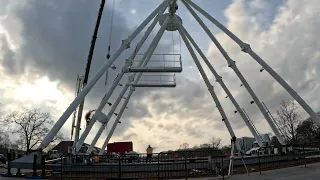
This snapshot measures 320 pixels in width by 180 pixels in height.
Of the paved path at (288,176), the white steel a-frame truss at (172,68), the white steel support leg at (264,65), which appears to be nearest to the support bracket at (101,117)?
the white steel a-frame truss at (172,68)

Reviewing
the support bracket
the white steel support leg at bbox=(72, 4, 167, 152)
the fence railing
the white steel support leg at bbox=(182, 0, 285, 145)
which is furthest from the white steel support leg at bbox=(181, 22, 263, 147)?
the support bracket

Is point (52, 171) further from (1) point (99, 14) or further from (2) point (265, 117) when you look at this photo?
(2) point (265, 117)

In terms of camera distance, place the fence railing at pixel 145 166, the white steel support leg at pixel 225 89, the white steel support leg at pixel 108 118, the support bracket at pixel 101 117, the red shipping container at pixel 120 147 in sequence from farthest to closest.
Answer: the red shipping container at pixel 120 147 → the white steel support leg at pixel 225 89 → the white steel support leg at pixel 108 118 → the support bracket at pixel 101 117 → the fence railing at pixel 145 166

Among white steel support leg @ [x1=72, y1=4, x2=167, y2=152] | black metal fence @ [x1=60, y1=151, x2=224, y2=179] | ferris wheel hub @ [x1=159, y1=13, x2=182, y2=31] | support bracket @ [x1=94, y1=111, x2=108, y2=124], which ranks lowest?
black metal fence @ [x1=60, y1=151, x2=224, y2=179]

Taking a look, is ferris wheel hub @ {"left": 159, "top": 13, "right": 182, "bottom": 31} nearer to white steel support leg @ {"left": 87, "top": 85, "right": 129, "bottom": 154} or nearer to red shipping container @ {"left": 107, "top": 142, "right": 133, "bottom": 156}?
white steel support leg @ {"left": 87, "top": 85, "right": 129, "bottom": 154}

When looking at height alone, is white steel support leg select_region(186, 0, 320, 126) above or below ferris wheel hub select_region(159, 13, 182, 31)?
below

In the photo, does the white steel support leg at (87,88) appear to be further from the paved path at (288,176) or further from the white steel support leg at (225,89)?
the paved path at (288,176)

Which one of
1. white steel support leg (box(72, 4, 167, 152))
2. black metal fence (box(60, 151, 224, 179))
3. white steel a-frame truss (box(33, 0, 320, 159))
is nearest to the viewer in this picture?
black metal fence (box(60, 151, 224, 179))

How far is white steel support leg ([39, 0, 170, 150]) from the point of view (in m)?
22.7

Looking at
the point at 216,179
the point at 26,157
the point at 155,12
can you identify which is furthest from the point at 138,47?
the point at 216,179

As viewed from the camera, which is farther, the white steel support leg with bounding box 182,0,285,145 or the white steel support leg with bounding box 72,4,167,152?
the white steel support leg with bounding box 182,0,285,145

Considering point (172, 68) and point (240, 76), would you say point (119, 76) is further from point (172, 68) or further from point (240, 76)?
point (240, 76)

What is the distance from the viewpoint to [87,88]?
2519 centimetres

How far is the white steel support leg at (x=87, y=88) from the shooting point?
74.6 feet
